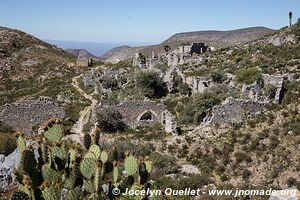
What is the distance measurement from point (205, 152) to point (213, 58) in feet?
99.0

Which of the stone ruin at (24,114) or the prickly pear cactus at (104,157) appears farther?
the stone ruin at (24,114)

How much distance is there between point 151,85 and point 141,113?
341 inches

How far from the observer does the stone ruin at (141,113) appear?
28.0 meters

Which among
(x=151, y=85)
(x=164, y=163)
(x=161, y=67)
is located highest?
(x=161, y=67)

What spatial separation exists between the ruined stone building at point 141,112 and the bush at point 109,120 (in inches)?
28.8

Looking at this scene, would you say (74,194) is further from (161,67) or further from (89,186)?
(161,67)

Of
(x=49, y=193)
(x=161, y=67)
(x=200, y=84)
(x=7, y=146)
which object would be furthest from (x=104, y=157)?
(x=161, y=67)

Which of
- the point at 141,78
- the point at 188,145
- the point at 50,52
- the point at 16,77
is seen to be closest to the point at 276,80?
the point at 188,145

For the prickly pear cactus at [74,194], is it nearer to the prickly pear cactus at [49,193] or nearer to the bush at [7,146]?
the prickly pear cactus at [49,193]

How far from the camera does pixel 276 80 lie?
2895cm

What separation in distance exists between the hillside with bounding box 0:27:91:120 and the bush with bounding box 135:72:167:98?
687 centimetres

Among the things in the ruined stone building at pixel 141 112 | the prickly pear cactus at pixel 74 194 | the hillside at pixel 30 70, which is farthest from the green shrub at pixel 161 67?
the prickly pear cactus at pixel 74 194

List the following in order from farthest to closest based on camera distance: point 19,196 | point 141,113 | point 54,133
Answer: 1. point 141,113
2. point 54,133
3. point 19,196

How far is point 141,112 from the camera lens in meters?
28.4
